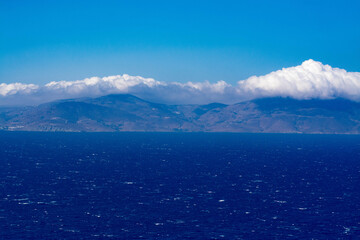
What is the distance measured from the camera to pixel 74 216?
121 meters

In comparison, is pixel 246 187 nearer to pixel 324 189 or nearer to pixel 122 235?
pixel 324 189

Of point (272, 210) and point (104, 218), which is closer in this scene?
point (104, 218)

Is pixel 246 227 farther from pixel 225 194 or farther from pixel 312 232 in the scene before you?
pixel 225 194

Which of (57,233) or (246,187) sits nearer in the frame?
(57,233)

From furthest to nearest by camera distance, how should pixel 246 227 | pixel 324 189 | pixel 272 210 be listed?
1. pixel 324 189
2. pixel 272 210
3. pixel 246 227

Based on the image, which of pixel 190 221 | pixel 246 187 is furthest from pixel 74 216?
Answer: pixel 246 187

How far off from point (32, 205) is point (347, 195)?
118 metres

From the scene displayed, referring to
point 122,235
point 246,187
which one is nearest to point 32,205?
point 122,235

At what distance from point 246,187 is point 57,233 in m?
91.2

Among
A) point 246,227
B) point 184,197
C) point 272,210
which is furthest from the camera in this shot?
point 184,197

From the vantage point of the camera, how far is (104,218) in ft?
393

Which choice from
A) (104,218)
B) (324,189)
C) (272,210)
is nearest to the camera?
(104,218)

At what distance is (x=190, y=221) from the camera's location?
384 feet

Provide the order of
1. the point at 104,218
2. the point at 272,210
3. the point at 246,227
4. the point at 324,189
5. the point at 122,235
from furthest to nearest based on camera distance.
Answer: the point at 324,189, the point at 272,210, the point at 104,218, the point at 246,227, the point at 122,235
